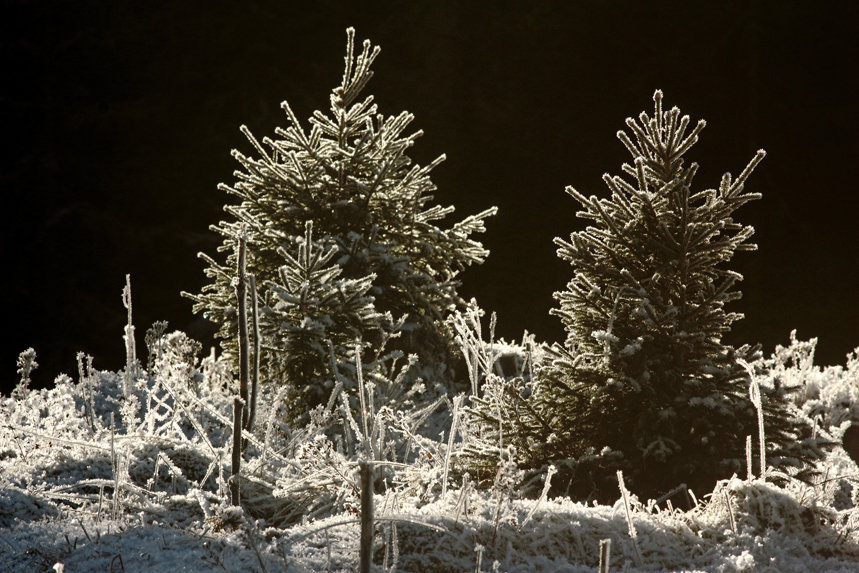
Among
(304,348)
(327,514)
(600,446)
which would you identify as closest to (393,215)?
(304,348)

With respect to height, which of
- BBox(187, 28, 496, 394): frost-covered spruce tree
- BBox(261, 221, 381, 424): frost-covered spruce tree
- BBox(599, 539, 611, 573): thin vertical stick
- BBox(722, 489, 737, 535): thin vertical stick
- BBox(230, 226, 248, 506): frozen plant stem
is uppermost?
BBox(187, 28, 496, 394): frost-covered spruce tree

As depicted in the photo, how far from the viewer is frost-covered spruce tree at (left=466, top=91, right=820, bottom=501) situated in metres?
3.42

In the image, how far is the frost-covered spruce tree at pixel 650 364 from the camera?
342cm

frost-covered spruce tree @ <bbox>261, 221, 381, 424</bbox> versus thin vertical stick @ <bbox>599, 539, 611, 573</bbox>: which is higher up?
frost-covered spruce tree @ <bbox>261, 221, 381, 424</bbox>

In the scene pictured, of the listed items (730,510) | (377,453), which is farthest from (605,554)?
(377,453)

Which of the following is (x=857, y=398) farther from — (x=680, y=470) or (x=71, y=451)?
(x=71, y=451)

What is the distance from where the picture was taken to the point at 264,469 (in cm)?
319

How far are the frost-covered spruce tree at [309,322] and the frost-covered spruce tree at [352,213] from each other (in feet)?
1.76

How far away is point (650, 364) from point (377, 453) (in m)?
1.59

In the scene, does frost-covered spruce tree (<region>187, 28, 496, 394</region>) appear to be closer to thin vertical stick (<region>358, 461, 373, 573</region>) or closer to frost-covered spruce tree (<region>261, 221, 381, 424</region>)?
frost-covered spruce tree (<region>261, 221, 381, 424</region>)

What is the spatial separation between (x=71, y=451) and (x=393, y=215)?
3.52 m

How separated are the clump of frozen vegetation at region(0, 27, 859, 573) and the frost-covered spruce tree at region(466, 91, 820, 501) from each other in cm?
2

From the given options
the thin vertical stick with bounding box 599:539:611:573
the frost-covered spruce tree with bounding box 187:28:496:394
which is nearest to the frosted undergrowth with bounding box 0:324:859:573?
the thin vertical stick with bounding box 599:539:611:573

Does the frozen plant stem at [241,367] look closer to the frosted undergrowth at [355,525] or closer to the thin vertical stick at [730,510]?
the frosted undergrowth at [355,525]
